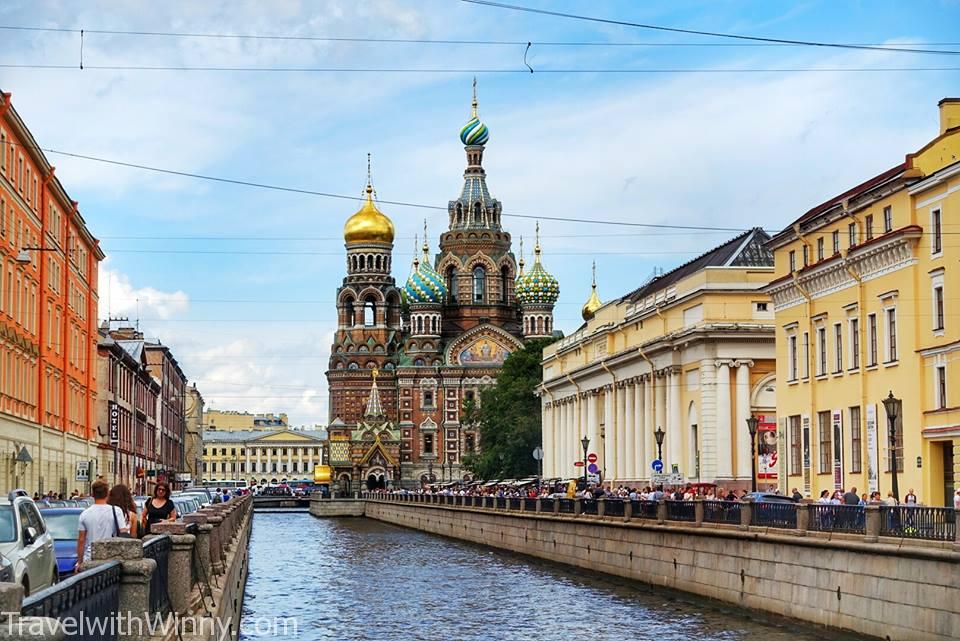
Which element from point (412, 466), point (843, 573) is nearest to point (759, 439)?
point (843, 573)

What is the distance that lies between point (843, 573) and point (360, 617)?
1155cm

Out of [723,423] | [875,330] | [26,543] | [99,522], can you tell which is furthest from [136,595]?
[723,423]

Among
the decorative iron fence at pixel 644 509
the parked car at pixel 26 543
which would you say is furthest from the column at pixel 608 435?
the parked car at pixel 26 543

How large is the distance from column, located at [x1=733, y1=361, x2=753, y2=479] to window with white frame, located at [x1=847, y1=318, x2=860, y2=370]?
1762 centimetres

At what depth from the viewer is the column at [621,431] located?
77312 millimetres

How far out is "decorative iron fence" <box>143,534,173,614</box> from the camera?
14578 millimetres

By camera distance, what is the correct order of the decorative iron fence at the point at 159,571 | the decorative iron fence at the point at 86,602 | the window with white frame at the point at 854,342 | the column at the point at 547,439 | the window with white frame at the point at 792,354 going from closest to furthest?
1. the decorative iron fence at the point at 86,602
2. the decorative iron fence at the point at 159,571
3. the window with white frame at the point at 854,342
4. the window with white frame at the point at 792,354
5. the column at the point at 547,439

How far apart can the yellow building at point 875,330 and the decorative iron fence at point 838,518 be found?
1013cm

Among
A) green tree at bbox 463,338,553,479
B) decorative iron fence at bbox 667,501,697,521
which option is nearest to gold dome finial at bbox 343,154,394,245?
green tree at bbox 463,338,553,479

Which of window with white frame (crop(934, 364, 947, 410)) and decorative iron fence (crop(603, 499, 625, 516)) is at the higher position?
window with white frame (crop(934, 364, 947, 410))

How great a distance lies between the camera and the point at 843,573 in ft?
89.1

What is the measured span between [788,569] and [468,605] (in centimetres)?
930

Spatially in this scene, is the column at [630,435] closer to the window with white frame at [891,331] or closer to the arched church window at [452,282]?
the window with white frame at [891,331]

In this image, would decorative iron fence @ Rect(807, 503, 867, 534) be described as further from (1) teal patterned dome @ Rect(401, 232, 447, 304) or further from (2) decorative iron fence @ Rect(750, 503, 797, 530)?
(1) teal patterned dome @ Rect(401, 232, 447, 304)
